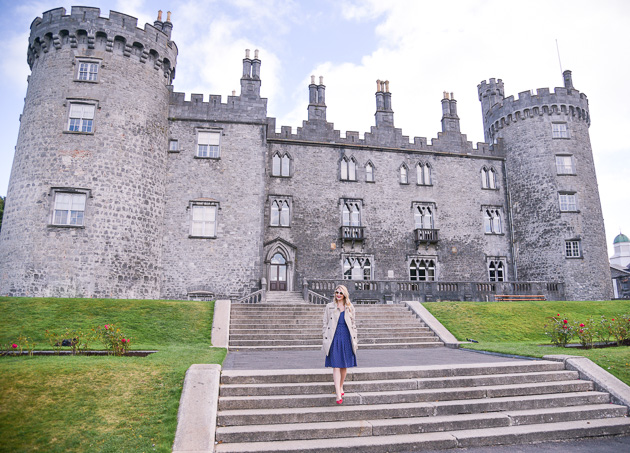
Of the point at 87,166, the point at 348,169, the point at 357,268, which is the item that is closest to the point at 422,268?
the point at 357,268

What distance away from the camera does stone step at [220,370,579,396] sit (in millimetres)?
8289

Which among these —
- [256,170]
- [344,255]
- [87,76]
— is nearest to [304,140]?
[256,170]

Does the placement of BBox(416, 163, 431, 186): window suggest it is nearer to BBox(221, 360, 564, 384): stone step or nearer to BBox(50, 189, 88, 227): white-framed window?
BBox(50, 189, 88, 227): white-framed window

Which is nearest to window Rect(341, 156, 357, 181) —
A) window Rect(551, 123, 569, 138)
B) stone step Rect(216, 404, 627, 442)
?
window Rect(551, 123, 569, 138)

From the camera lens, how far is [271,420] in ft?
24.6

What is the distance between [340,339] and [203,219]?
18956mm

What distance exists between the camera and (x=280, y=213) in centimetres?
2777

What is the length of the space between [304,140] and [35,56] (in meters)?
16.3

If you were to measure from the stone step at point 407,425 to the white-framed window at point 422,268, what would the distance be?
20.9 metres

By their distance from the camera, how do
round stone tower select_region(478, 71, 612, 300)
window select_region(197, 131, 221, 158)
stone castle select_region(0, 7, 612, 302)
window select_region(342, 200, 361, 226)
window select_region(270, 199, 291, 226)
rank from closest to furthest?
stone castle select_region(0, 7, 612, 302) → window select_region(197, 131, 221, 158) → window select_region(270, 199, 291, 226) → round stone tower select_region(478, 71, 612, 300) → window select_region(342, 200, 361, 226)

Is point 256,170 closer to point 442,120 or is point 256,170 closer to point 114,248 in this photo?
point 114,248

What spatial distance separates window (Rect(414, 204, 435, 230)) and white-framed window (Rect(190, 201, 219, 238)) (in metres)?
13.7

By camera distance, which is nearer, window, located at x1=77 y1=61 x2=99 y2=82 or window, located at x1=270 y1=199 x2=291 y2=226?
window, located at x1=77 y1=61 x2=99 y2=82

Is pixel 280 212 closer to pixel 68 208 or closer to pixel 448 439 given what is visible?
pixel 68 208
